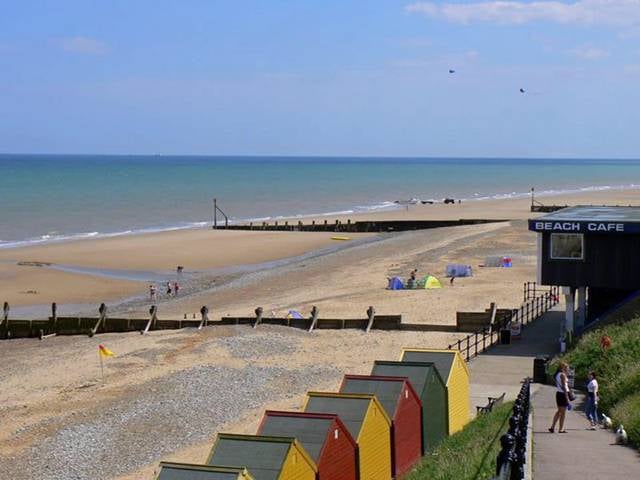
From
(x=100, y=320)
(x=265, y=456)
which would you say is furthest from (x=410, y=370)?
(x=100, y=320)

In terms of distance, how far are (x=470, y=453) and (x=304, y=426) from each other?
8.66 ft

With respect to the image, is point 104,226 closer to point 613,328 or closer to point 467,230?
point 467,230

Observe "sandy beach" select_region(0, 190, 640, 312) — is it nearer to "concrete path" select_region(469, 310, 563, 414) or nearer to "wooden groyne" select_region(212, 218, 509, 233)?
"wooden groyne" select_region(212, 218, 509, 233)

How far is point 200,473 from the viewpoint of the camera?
13695 mm

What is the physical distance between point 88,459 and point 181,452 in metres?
1.97

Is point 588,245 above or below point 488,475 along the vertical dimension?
above

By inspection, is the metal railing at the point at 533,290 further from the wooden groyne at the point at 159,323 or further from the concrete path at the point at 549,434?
the concrete path at the point at 549,434

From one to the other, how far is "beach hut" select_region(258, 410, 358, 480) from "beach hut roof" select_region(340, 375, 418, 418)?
Answer: 182cm

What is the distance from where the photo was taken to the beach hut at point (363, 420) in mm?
16766

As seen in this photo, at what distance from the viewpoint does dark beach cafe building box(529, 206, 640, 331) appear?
2756 centimetres

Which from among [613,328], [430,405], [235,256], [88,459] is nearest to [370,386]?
[430,405]

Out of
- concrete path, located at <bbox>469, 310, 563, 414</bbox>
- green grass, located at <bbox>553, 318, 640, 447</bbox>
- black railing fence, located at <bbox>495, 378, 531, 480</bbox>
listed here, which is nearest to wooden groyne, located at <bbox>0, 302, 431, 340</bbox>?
concrete path, located at <bbox>469, 310, 563, 414</bbox>

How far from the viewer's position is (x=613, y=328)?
24.1 metres

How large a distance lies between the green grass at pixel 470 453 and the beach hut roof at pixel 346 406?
1.35 metres
